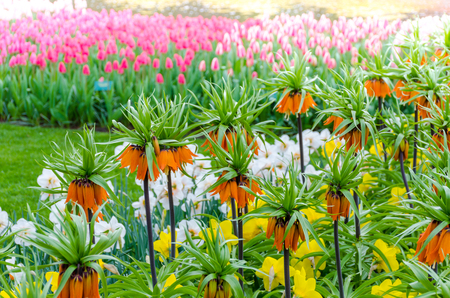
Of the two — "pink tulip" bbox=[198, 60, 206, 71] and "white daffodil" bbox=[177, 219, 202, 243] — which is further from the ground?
"pink tulip" bbox=[198, 60, 206, 71]

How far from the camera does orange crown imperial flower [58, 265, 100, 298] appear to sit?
91cm

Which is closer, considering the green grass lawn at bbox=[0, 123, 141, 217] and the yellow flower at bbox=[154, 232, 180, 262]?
the yellow flower at bbox=[154, 232, 180, 262]

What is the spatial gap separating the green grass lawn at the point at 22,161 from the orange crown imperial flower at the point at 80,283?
2388 mm

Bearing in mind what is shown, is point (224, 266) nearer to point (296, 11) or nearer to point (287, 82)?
point (287, 82)

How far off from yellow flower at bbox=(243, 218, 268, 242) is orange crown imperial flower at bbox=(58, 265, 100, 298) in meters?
0.94

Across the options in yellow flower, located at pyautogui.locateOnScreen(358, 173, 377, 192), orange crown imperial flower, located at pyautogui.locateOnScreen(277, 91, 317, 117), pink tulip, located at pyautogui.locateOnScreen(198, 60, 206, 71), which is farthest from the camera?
pink tulip, located at pyautogui.locateOnScreen(198, 60, 206, 71)

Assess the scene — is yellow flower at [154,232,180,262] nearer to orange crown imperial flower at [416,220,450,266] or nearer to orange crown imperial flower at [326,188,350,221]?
orange crown imperial flower at [326,188,350,221]

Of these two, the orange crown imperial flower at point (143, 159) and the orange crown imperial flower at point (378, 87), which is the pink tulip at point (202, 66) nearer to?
the orange crown imperial flower at point (378, 87)

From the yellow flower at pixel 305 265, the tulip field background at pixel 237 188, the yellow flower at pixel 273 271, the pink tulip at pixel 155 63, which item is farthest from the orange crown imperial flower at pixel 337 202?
the pink tulip at pixel 155 63

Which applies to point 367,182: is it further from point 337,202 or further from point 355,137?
point 337,202

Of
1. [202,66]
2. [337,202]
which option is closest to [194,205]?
[337,202]

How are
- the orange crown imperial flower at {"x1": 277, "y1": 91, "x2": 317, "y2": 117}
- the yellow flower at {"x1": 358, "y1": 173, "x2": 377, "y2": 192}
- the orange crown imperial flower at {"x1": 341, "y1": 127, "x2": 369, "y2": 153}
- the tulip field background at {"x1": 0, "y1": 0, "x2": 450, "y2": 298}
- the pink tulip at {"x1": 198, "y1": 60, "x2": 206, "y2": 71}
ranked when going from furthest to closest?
1. the pink tulip at {"x1": 198, "y1": 60, "x2": 206, "y2": 71}
2. the yellow flower at {"x1": 358, "y1": 173, "x2": 377, "y2": 192}
3. the orange crown imperial flower at {"x1": 277, "y1": 91, "x2": 317, "y2": 117}
4. the orange crown imperial flower at {"x1": 341, "y1": 127, "x2": 369, "y2": 153}
5. the tulip field background at {"x1": 0, "y1": 0, "x2": 450, "y2": 298}

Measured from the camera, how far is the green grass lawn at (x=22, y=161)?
3.67m

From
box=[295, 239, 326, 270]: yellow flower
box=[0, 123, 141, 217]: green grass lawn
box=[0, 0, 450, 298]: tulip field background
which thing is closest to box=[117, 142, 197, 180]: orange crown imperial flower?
box=[0, 0, 450, 298]: tulip field background
